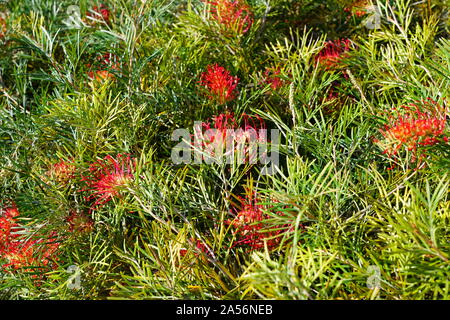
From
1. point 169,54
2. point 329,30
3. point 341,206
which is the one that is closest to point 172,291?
point 341,206

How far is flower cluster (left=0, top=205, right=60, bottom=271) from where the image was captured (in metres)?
0.42

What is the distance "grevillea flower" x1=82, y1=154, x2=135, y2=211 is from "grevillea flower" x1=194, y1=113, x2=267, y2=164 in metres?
0.07

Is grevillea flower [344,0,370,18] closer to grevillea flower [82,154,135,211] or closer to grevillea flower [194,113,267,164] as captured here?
grevillea flower [194,113,267,164]

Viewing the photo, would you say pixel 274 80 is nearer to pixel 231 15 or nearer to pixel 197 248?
pixel 231 15

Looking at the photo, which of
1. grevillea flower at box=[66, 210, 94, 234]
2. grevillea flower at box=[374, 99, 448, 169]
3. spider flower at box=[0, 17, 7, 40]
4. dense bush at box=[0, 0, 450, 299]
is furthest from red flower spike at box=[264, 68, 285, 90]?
spider flower at box=[0, 17, 7, 40]

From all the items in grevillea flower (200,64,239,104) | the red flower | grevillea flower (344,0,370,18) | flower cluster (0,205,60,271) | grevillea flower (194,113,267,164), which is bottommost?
flower cluster (0,205,60,271)

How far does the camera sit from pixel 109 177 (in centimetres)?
39

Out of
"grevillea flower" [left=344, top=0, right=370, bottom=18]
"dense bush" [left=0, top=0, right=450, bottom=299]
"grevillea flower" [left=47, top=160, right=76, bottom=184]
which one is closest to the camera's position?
"dense bush" [left=0, top=0, right=450, bottom=299]

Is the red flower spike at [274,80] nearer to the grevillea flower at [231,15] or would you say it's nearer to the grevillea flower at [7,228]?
the grevillea flower at [231,15]

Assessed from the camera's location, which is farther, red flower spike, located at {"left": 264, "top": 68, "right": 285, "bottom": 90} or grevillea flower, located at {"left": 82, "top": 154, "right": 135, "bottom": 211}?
red flower spike, located at {"left": 264, "top": 68, "right": 285, "bottom": 90}

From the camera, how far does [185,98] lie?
49cm

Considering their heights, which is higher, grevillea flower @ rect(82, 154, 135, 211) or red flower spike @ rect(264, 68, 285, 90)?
red flower spike @ rect(264, 68, 285, 90)

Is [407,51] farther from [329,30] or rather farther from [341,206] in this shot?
[341,206]

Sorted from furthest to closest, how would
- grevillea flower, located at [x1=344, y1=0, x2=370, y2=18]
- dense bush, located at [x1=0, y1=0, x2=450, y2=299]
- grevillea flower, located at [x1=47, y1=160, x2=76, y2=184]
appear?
1. grevillea flower, located at [x1=344, y1=0, x2=370, y2=18]
2. grevillea flower, located at [x1=47, y1=160, x2=76, y2=184]
3. dense bush, located at [x1=0, y1=0, x2=450, y2=299]
